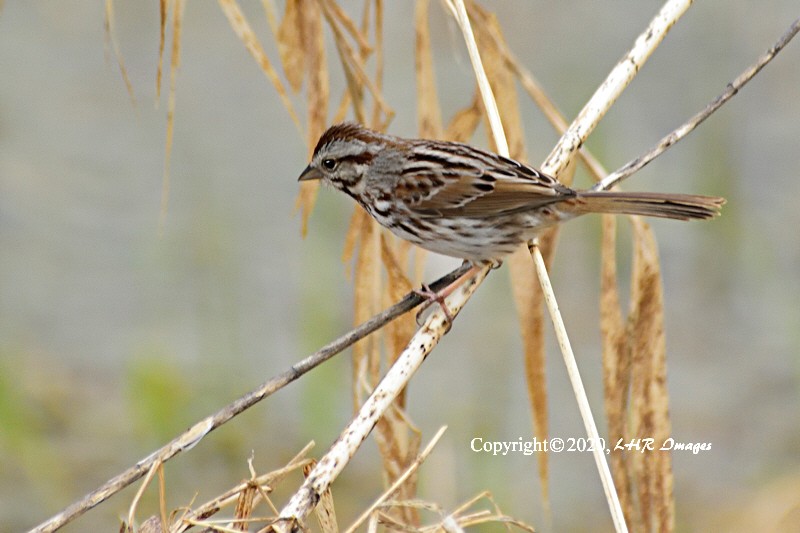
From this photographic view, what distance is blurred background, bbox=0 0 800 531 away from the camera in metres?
5.61

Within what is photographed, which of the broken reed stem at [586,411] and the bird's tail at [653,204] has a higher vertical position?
the bird's tail at [653,204]

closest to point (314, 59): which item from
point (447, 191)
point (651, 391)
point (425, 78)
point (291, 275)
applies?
point (425, 78)

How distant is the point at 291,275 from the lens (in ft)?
22.0

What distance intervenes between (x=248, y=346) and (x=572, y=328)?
5.76 feet

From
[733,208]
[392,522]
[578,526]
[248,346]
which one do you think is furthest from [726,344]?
[392,522]

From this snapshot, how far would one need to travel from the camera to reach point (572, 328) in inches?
253

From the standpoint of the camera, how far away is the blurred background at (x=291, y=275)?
18.4 feet

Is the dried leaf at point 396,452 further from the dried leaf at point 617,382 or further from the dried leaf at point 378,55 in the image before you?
the dried leaf at point 378,55

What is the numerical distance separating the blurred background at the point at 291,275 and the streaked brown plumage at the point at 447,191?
1.50 metres

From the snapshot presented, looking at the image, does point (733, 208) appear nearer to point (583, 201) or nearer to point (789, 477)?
point (789, 477)

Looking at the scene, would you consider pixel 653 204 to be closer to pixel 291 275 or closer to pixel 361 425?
pixel 361 425

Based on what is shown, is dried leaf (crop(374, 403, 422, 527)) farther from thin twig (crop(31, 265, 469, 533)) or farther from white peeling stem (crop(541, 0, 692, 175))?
white peeling stem (crop(541, 0, 692, 175))

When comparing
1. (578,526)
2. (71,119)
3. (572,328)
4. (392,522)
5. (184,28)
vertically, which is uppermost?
(184,28)

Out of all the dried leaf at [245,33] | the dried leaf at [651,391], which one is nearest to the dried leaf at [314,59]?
the dried leaf at [245,33]
